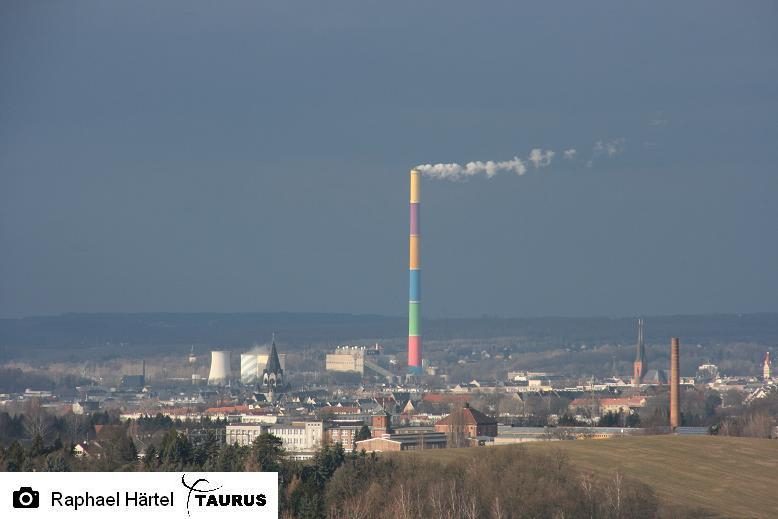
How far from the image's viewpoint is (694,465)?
60469 mm

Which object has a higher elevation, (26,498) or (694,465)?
(26,498)

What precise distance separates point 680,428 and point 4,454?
4583cm

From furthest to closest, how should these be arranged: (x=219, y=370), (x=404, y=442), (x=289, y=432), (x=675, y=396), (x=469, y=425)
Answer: (x=219, y=370) < (x=289, y=432) < (x=675, y=396) < (x=469, y=425) < (x=404, y=442)

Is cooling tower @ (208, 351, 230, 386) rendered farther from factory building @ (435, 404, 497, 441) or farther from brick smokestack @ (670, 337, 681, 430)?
factory building @ (435, 404, 497, 441)

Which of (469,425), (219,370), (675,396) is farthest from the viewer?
(219,370)

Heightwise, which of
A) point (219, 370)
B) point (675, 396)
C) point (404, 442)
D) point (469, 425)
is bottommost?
point (404, 442)

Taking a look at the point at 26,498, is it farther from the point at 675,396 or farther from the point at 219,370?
the point at 219,370

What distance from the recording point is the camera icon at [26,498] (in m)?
23.1

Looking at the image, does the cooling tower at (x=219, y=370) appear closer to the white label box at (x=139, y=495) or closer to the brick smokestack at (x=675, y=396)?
the brick smokestack at (x=675, y=396)

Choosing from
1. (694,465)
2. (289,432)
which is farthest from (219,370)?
(694,465)

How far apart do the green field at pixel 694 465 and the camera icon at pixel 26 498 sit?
30007 millimetres

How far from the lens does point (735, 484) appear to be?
5722 cm

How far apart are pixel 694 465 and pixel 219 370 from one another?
126562 millimetres

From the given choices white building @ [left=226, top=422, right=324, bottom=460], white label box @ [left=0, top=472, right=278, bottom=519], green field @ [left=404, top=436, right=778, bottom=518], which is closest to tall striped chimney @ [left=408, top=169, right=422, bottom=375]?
white building @ [left=226, top=422, right=324, bottom=460]
